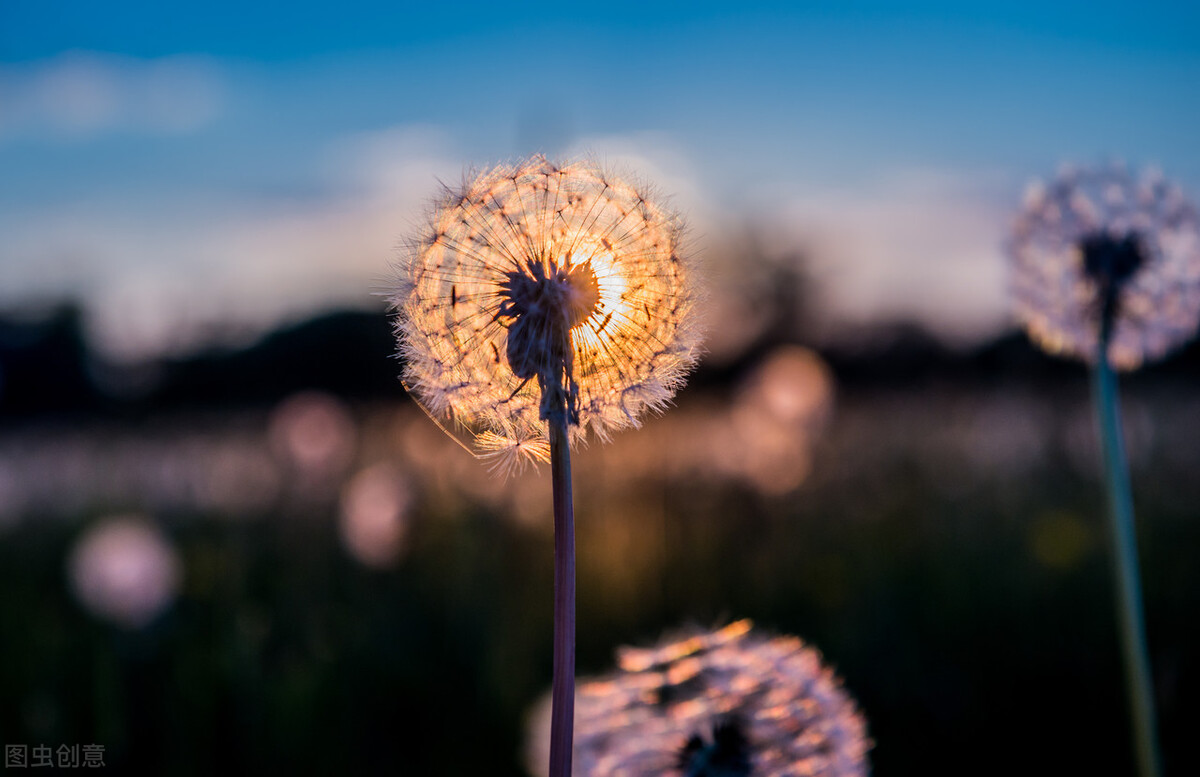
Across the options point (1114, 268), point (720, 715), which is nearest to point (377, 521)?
point (720, 715)

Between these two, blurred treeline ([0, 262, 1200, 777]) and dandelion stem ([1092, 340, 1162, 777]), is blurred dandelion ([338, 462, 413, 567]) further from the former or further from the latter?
dandelion stem ([1092, 340, 1162, 777])

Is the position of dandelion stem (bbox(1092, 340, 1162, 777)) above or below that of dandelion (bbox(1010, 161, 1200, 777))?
below

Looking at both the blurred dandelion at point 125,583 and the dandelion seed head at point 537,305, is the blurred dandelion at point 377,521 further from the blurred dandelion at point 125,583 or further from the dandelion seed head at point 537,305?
the dandelion seed head at point 537,305

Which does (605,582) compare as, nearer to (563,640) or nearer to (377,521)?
(377,521)

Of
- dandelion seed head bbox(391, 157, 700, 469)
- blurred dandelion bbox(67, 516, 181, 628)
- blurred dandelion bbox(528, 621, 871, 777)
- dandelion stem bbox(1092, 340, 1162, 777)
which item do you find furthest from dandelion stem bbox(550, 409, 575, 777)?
blurred dandelion bbox(67, 516, 181, 628)

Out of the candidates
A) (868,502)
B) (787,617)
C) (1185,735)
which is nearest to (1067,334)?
(1185,735)

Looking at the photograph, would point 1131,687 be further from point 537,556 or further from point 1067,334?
point 537,556

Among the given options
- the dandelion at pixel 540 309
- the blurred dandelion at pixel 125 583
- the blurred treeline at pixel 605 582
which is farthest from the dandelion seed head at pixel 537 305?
the blurred dandelion at pixel 125 583
